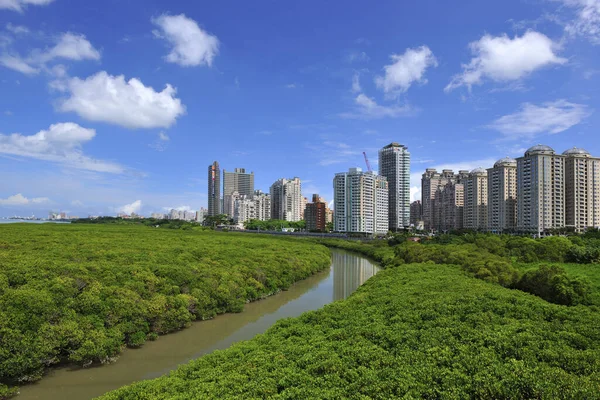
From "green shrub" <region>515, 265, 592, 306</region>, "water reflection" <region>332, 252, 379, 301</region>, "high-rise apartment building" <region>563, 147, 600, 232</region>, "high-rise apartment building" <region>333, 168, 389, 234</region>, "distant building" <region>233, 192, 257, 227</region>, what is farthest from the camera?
"distant building" <region>233, 192, 257, 227</region>

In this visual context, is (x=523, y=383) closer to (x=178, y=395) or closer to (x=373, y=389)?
A: (x=373, y=389)

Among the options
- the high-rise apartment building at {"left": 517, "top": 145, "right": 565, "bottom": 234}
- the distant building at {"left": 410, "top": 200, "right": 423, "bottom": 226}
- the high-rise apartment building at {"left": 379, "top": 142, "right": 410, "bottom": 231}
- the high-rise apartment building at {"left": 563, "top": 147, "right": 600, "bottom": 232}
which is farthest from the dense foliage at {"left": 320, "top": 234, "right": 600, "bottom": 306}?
the distant building at {"left": 410, "top": 200, "right": 423, "bottom": 226}

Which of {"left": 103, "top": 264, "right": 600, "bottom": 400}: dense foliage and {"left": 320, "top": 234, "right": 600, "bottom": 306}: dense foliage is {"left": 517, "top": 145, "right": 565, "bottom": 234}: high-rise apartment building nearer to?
{"left": 320, "top": 234, "right": 600, "bottom": 306}: dense foliage

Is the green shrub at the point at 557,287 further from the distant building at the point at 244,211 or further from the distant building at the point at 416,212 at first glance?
the distant building at the point at 244,211

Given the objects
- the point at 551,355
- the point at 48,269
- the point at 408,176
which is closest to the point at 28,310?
the point at 48,269

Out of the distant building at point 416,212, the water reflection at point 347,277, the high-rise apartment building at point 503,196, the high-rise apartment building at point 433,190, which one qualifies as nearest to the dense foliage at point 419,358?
the water reflection at point 347,277

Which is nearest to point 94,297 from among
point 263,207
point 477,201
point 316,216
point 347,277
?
point 347,277

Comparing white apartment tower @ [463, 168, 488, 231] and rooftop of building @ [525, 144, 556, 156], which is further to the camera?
white apartment tower @ [463, 168, 488, 231]
